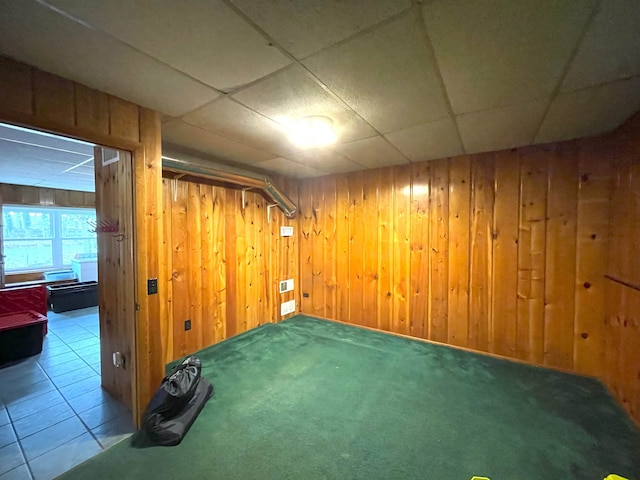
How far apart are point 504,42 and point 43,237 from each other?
8.15m

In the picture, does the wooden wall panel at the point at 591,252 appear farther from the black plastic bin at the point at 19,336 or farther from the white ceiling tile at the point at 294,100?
the black plastic bin at the point at 19,336

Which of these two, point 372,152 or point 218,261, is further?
point 218,261

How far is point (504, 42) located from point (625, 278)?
2019 mm

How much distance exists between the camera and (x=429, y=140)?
234cm

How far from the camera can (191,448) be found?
158 centimetres

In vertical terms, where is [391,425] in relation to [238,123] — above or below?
below

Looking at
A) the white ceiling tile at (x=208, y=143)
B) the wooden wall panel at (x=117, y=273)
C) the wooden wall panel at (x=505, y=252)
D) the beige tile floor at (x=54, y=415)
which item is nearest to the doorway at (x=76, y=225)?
the wooden wall panel at (x=117, y=273)

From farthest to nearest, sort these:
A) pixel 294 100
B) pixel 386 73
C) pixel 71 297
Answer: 1. pixel 71 297
2. pixel 294 100
3. pixel 386 73

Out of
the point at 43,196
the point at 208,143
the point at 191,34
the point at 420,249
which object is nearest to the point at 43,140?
the point at 208,143

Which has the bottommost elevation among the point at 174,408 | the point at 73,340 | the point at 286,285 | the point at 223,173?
the point at 73,340

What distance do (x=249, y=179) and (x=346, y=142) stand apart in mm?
1270

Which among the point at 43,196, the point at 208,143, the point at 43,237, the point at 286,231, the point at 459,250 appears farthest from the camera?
the point at 43,237

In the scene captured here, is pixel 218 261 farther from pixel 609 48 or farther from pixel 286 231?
pixel 609 48

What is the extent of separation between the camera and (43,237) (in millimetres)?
5574
